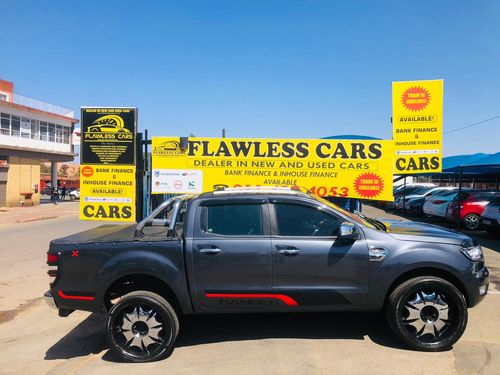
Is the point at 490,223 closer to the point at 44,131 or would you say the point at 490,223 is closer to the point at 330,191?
the point at 330,191

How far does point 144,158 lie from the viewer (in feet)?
25.1

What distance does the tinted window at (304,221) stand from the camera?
466 centimetres

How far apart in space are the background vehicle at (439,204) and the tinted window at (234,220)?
15.2 m

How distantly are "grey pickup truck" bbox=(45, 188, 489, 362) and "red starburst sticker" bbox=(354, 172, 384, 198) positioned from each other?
2874mm

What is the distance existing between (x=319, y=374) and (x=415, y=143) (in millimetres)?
5289

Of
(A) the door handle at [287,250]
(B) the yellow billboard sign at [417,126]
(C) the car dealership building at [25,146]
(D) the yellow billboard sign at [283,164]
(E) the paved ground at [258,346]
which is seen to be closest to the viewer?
(E) the paved ground at [258,346]

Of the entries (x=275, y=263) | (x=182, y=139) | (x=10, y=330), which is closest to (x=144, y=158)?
(x=182, y=139)

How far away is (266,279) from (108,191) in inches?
162

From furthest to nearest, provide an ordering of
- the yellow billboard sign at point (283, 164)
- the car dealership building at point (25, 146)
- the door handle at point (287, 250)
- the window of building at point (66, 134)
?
1. the window of building at point (66, 134)
2. the car dealership building at point (25, 146)
3. the yellow billboard sign at point (283, 164)
4. the door handle at point (287, 250)

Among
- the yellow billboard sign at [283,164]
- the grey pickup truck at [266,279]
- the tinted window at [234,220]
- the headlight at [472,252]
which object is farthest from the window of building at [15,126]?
the headlight at [472,252]

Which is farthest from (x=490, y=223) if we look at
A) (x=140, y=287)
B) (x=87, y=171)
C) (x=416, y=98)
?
(x=140, y=287)

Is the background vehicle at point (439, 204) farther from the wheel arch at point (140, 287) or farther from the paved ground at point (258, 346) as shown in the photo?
the wheel arch at point (140, 287)

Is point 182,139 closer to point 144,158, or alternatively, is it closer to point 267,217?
point 144,158

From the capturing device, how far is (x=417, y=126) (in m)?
8.08
